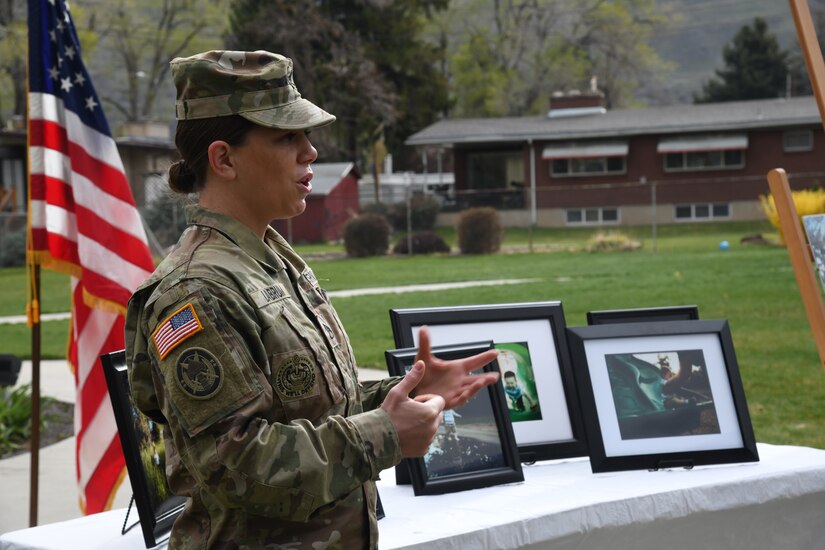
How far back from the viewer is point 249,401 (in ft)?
5.91

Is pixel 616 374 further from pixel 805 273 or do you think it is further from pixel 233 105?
pixel 233 105

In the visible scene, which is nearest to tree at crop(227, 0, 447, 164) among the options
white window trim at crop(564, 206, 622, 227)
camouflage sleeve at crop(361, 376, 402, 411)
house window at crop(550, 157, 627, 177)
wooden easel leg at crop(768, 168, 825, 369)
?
house window at crop(550, 157, 627, 177)

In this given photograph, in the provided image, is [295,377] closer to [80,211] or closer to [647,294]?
[80,211]

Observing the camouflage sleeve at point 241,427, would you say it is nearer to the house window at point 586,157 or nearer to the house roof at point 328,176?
the house roof at point 328,176

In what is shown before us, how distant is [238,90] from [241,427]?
2.06 ft

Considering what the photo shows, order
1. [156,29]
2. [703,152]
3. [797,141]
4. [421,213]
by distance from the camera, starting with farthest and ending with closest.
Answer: [156,29] → [703,152] → [797,141] → [421,213]

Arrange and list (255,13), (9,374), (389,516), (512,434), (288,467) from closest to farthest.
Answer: (288,467) < (389,516) < (512,434) < (9,374) < (255,13)

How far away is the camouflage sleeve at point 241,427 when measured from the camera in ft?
5.84

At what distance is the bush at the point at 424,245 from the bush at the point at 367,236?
19.2 inches

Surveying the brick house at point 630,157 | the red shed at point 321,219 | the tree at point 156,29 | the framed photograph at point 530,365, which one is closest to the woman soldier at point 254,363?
the framed photograph at point 530,365

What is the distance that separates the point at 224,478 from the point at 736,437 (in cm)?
233

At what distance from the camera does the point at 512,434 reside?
3393mm

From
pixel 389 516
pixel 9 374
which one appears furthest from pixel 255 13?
pixel 389 516

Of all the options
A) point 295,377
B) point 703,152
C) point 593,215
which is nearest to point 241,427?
point 295,377
